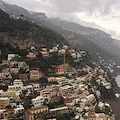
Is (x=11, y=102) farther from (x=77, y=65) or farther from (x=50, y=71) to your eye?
(x=77, y=65)

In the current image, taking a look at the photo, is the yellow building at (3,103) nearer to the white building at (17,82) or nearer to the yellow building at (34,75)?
the white building at (17,82)

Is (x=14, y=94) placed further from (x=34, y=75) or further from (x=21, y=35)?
(x=21, y=35)

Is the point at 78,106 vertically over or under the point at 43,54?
under

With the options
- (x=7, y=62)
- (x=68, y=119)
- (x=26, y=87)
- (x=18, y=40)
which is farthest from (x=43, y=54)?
(x=68, y=119)

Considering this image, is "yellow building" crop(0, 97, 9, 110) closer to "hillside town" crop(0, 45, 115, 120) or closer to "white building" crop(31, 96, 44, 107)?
"hillside town" crop(0, 45, 115, 120)

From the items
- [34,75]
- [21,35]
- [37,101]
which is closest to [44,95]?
[37,101]
